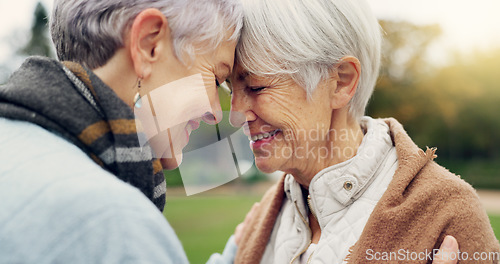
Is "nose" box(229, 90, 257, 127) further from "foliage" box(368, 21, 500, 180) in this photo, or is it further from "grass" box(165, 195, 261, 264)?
"foliage" box(368, 21, 500, 180)

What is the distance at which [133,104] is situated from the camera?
4.84ft

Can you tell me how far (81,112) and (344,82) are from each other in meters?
1.46

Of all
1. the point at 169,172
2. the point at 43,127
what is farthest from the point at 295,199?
the point at 43,127

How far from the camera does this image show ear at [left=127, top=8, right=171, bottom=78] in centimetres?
143

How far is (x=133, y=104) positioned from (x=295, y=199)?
47.3 inches

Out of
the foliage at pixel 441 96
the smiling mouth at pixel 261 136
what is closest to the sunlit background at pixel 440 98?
the foliage at pixel 441 96

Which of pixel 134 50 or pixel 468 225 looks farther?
pixel 468 225

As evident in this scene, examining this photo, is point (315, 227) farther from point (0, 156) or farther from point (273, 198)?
point (0, 156)

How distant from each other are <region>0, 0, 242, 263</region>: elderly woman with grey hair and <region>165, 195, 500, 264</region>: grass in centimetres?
600

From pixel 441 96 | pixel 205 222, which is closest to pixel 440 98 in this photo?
pixel 441 96

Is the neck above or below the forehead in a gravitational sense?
below

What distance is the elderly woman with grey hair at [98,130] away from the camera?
1056 millimetres

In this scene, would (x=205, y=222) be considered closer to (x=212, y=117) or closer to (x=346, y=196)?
(x=346, y=196)

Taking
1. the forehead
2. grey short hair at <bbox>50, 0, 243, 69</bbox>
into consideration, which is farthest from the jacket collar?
grey short hair at <bbox>50, 0, 243, 69</bbox>
